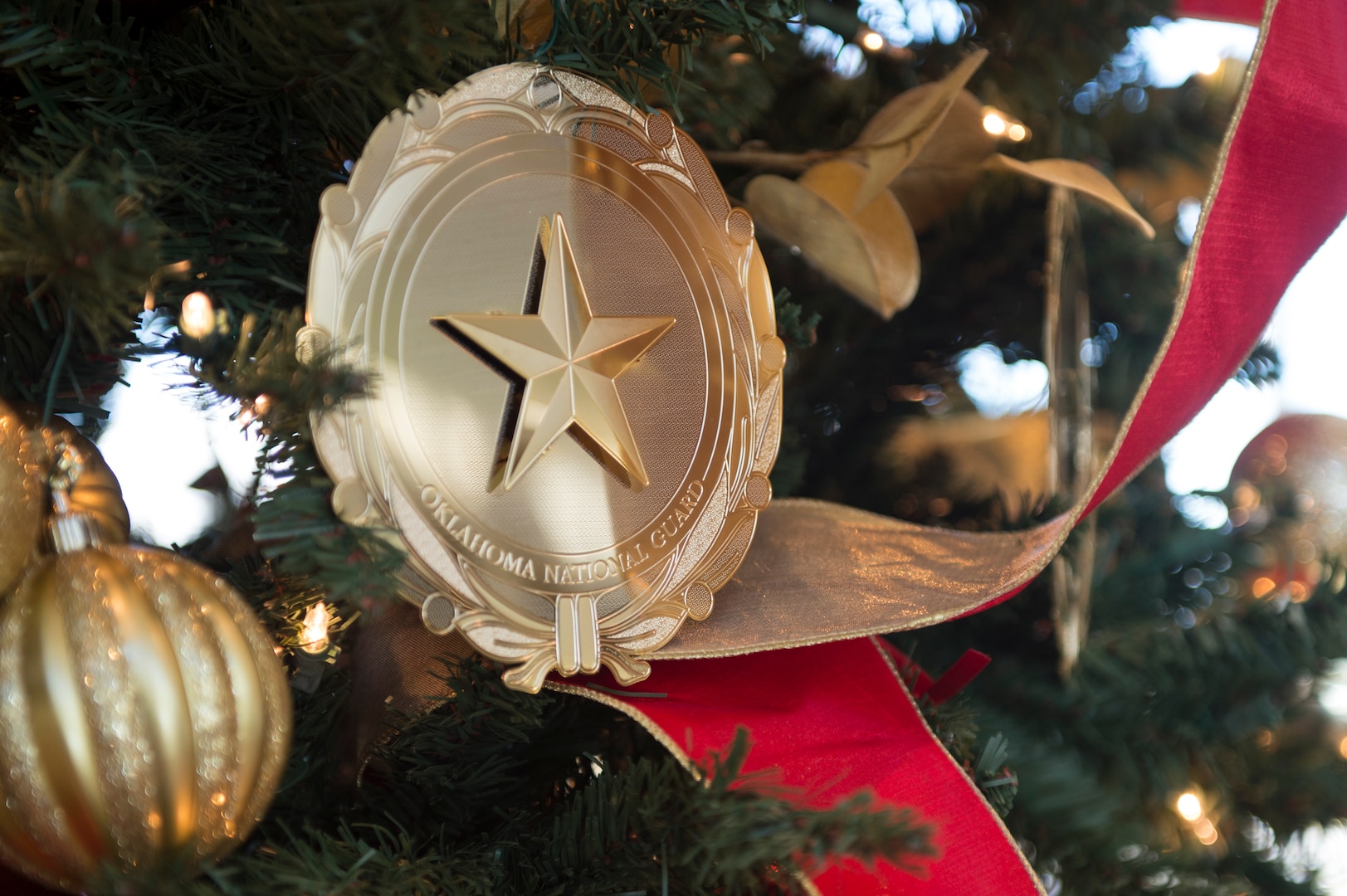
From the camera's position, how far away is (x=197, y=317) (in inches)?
10.9

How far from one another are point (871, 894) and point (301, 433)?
0.24m

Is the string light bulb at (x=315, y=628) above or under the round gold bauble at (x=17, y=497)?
under

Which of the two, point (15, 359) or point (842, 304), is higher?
point (15, 359)

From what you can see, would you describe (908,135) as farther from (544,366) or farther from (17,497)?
(17,497)

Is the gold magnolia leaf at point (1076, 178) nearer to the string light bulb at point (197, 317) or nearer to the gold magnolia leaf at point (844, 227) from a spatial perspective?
the gold magnolia leaf at point (844, 227)

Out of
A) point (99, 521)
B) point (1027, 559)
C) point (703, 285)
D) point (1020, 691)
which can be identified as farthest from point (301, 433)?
point (1020, 691)

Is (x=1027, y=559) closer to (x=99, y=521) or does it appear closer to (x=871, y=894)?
(x=871, y=894)

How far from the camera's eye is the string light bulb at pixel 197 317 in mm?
259

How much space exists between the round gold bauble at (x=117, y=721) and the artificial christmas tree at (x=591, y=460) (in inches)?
0.6

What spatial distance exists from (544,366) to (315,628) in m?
0.12

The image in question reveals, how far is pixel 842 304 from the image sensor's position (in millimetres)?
603

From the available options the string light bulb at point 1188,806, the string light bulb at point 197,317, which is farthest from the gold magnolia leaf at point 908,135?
the string light bulb at point 1188,806

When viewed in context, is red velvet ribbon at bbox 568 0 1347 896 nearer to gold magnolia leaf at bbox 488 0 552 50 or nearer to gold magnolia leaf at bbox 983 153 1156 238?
gold magnolia leaf at bbox 983 153 1156 238

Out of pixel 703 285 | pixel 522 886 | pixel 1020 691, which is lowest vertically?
pixel 1020 691
